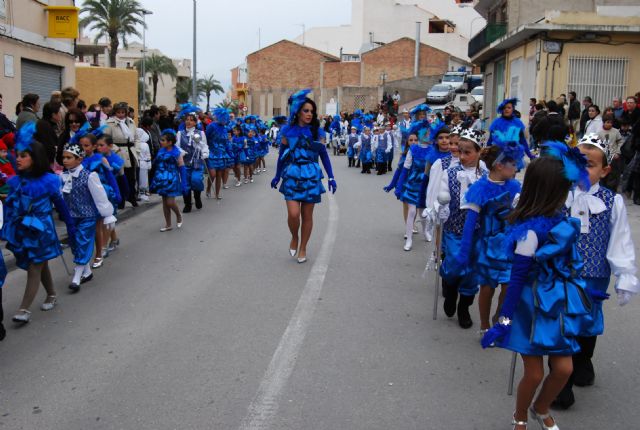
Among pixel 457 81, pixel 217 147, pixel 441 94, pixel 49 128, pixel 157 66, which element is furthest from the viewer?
pixel 157 66

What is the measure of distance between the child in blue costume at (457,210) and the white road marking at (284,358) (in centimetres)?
130

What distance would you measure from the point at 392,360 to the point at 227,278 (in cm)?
314

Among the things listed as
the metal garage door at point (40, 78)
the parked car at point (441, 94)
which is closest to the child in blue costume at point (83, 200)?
the metal garage door at point (40, 78)

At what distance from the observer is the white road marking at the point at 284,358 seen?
4391mm

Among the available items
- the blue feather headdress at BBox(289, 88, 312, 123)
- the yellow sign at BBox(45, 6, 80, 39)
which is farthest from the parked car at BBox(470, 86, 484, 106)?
the blue feather headdress at BBox(289, 88, 312, 123)

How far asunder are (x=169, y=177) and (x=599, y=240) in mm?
8182

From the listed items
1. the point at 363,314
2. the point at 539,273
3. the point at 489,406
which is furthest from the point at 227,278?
the point at 539,273

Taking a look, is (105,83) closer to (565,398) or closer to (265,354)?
(265,354)

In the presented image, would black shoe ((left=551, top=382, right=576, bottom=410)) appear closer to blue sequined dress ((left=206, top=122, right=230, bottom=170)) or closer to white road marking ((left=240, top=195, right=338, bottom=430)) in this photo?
white road marking ((left=240, top=195, right=338, bottom=430))

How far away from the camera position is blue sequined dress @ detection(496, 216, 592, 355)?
3.83m

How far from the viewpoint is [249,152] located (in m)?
20.3

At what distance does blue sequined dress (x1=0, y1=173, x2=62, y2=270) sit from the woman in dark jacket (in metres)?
3.93

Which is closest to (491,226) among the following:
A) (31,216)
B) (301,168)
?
(301,168)

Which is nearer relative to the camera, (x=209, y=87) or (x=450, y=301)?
(x=450, y=301)
